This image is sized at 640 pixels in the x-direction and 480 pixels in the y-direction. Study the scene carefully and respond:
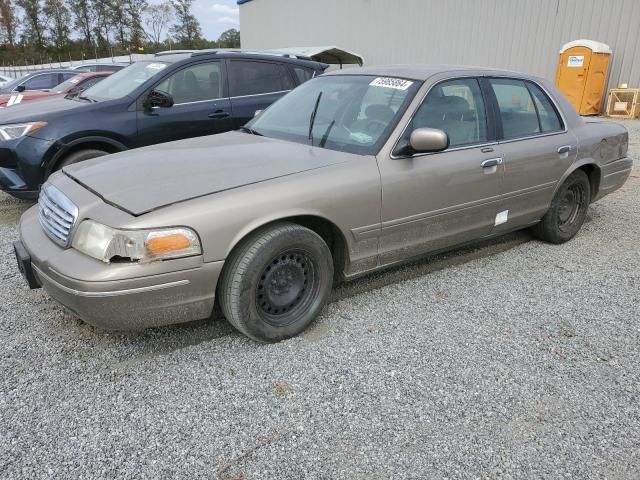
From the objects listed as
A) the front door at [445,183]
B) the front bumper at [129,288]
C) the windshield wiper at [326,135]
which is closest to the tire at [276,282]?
the front bumper at [129,288]

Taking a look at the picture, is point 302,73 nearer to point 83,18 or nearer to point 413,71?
point 413,71

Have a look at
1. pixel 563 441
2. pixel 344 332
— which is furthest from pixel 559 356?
pixel 344 332

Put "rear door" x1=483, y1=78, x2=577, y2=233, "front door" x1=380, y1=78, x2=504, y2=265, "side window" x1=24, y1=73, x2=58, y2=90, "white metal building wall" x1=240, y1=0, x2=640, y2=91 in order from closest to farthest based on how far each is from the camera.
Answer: "front door" x1=380, y1=78, x2=504, y2=265, "rear door" x1=483, y1=78, x2=577, y2=233, "white metal building wall" x1=240, y1=0, x2=640, y2=91, "side window" x1=24, y1=73, x2=58, y2=90

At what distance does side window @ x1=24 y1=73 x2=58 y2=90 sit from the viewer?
547 inches

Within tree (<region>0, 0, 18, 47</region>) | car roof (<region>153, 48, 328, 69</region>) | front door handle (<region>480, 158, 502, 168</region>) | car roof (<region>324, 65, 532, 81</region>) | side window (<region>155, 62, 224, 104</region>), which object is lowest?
front door handle (<region>480, 158, 502, 168</region>)

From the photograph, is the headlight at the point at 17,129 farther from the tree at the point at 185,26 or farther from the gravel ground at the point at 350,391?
the tree at the point at 185,26

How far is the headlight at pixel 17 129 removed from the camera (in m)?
4.94

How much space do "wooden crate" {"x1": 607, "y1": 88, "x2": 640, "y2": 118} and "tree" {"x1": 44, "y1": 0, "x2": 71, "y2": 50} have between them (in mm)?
60529

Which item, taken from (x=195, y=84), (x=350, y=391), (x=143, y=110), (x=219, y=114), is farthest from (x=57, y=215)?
(x=195, y=84)

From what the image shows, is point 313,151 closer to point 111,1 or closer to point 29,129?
point 29,129

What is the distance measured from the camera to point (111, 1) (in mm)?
57750

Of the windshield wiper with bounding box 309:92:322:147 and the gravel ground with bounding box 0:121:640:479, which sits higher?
the windshield wiper with bounding box 309:92:322:147

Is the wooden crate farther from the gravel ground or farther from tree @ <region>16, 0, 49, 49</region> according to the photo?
tree @ <region>16, 0, 49, 49</region>

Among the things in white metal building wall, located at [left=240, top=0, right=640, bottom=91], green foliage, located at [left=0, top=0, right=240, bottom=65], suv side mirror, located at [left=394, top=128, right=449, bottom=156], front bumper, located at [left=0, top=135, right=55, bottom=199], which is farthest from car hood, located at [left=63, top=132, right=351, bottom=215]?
green foliage, located at [left=0, top=0, right=240, bottom=65]
